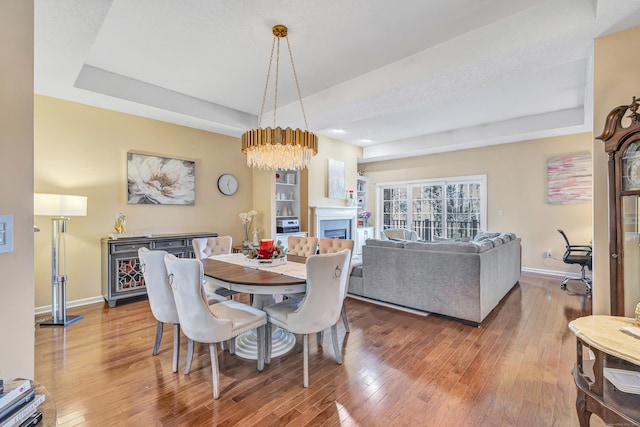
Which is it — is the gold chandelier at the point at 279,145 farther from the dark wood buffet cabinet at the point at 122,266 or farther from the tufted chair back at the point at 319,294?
the dark wood buffet cabinet at the point at 122,266

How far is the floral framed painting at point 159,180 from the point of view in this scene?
13.7 feet

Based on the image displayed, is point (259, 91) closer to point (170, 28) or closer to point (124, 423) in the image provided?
point (170, 28)

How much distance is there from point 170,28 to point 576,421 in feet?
13.8

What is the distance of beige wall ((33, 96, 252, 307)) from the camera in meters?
3.48

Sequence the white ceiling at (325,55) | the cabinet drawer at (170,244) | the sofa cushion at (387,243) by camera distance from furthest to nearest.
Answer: the cabinet drawer at (170,244)
the sofa cushion at (387,243)
the white ceiling at (325,55)

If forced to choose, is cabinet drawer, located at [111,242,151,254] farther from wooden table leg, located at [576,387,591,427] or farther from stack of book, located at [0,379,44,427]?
wooden table leg, located at [576,387,591,427]

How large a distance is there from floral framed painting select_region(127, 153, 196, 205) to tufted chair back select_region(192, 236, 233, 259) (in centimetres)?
139

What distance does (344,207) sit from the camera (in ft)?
22.2

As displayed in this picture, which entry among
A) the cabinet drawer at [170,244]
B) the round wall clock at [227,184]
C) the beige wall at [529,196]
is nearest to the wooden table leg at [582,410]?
the cabinet drawer at [170,244]

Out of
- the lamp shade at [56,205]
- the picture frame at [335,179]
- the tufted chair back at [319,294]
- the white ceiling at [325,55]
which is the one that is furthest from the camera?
the picture frame at [335,179]

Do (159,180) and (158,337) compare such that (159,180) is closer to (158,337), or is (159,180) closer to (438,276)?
(158,337)

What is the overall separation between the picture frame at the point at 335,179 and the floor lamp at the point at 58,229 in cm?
432

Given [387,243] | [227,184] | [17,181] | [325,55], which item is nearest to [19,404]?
[17,181]

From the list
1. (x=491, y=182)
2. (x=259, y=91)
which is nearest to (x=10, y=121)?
(x=259, y=91)
